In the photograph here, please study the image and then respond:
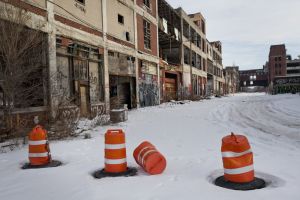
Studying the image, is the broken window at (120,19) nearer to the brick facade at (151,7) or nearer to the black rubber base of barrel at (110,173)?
the brick facade at (151,7)

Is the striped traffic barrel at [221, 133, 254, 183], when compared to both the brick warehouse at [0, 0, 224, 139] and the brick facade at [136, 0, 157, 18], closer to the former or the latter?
the brick warehouse at [0, 0, 224, 139]

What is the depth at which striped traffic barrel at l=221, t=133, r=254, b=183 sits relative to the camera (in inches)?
164

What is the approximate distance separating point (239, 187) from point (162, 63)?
2408 centimetres

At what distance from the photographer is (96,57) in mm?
15883

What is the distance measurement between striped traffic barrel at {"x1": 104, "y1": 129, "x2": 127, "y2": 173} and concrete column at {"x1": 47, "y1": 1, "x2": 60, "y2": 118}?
21.2 feet

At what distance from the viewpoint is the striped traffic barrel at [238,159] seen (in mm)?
4160

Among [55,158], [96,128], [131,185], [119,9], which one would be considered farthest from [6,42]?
[119,9]

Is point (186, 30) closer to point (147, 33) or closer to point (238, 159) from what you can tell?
point (147, 33)

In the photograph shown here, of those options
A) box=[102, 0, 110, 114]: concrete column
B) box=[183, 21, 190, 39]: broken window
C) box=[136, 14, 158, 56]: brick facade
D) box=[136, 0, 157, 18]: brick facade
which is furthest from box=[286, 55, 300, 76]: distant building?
box=[102, 0, 110, 114]: concrete column

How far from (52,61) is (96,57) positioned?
14.6 ft

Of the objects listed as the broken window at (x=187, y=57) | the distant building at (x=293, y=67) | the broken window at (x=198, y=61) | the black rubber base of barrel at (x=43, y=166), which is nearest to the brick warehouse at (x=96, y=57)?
the black rubber base of barrel at (x=43, y=166)

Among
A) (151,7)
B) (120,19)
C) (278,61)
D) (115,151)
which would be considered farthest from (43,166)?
(278,61)

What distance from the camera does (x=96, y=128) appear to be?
10.7 meters

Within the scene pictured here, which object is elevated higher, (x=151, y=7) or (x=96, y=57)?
(x=151, y=7)
